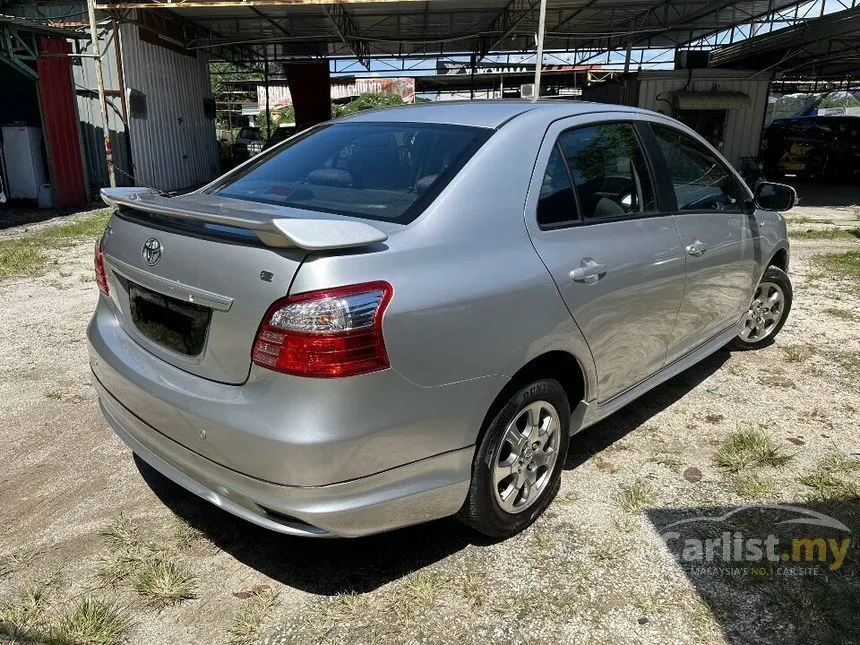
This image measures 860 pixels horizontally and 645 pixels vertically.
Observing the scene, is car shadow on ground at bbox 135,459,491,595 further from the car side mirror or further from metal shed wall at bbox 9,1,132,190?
metal shed wall at bbox 9,1,132,190

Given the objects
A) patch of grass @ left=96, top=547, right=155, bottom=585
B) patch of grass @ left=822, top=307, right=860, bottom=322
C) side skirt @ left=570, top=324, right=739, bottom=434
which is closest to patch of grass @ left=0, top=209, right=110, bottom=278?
patch of grass @ left=96, top=547, right=155, bottom=585

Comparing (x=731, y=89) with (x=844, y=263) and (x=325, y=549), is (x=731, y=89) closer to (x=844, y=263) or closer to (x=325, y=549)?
(x=844, y=263)

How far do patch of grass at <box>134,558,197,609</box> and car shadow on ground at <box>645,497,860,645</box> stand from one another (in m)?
1.81

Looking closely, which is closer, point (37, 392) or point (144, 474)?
point (144, 474)

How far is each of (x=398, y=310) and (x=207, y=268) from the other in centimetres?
64

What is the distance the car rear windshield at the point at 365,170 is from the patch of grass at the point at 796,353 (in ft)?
10.8

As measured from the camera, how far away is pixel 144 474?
3105 millimetres

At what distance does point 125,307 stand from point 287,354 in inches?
39.5

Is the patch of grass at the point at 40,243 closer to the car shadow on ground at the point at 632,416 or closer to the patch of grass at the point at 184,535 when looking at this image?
the patch of grass at the point at 184,535

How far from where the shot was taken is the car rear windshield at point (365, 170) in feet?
7.96

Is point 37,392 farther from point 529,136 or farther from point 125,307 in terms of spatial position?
point 529,136

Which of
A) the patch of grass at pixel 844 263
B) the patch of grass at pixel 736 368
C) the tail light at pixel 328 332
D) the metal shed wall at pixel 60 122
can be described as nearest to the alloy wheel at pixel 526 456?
the tail light at pixel 328 332

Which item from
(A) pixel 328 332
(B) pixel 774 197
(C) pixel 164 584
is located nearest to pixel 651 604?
(A) pixel 328 332

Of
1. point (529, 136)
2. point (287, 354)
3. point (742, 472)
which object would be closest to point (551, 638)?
point (287, 354)
